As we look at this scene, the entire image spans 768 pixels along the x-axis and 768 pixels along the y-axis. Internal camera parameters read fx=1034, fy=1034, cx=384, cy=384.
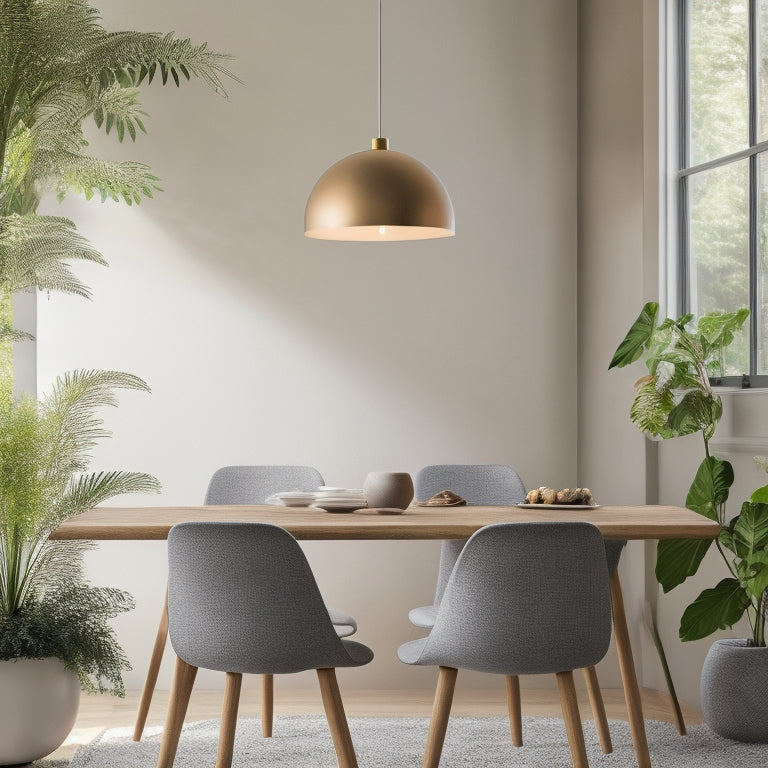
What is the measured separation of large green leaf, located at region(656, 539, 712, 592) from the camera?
333 cm

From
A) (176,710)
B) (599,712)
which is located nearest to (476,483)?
(599,712)

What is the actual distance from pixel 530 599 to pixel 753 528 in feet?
3.97

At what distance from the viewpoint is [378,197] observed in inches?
113

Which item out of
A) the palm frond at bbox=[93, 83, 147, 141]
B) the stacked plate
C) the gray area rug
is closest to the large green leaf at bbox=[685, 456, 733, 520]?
the gray area rug

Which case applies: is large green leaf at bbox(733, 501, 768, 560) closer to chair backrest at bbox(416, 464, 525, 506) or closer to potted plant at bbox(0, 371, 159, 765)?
chair backrest at bbox(416, 464, 525, 506)

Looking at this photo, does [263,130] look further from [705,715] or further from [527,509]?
[705,715]

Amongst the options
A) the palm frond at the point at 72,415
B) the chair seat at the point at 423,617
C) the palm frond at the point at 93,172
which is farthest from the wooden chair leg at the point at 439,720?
the palm frond at the point at 93,172

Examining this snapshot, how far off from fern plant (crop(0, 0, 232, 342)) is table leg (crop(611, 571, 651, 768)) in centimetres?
191

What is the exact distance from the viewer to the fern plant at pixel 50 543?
3006mm

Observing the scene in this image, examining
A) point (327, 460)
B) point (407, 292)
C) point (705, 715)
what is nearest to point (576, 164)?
point (407, 292)

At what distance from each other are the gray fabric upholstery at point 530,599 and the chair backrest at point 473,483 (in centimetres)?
136

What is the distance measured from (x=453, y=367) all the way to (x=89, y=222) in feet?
5.20

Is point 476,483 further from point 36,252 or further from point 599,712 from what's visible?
point 36,252

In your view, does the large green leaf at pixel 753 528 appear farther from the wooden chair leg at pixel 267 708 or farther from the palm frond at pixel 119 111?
the palm frond at pixel 119 111
